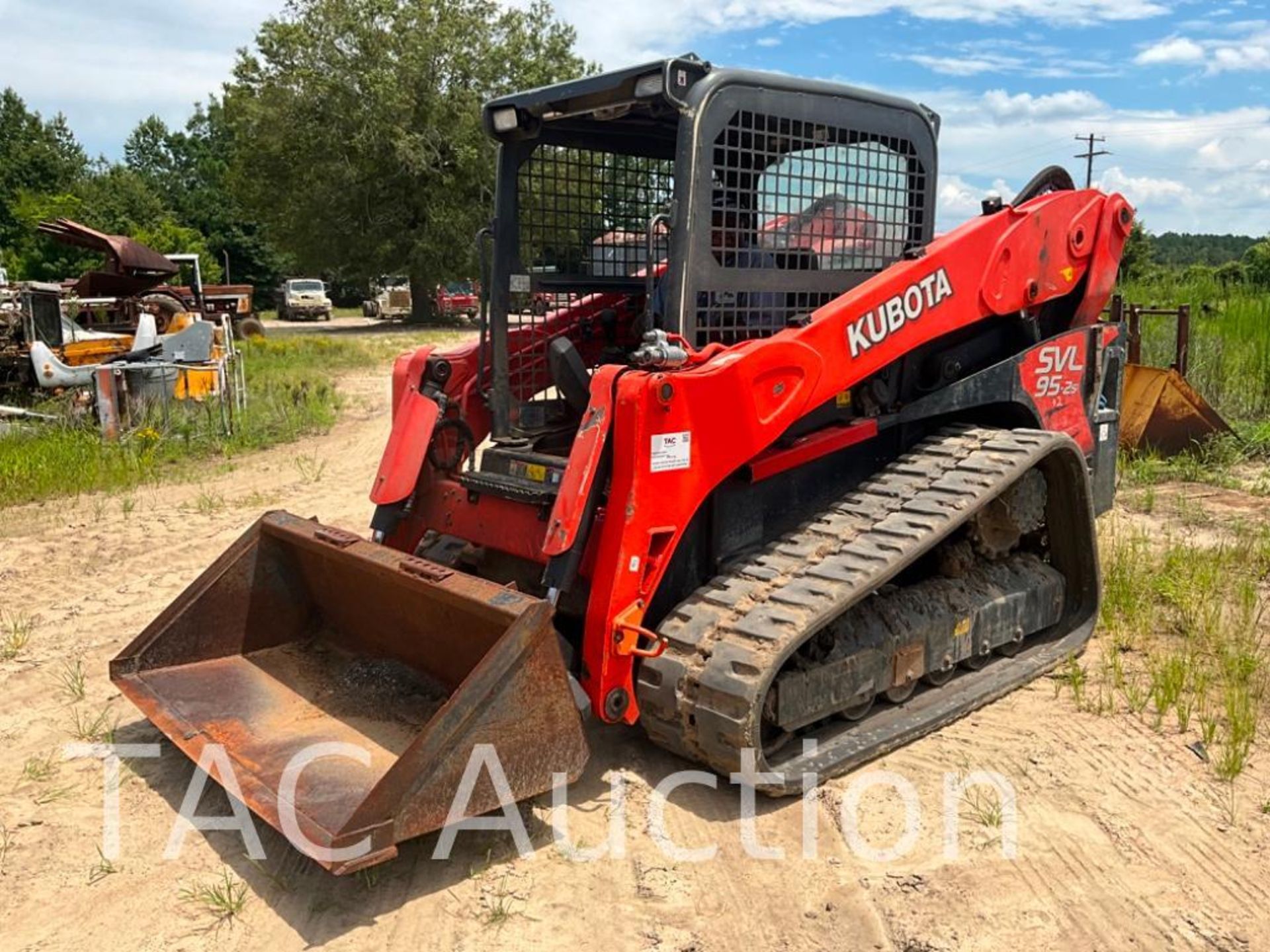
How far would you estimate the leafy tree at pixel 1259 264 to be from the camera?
45.8ft

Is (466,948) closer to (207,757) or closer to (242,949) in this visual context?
(242,949)

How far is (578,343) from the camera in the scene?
512 cm

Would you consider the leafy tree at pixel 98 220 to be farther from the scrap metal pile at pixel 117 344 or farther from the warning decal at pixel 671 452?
the warning decal at pixel 671 452

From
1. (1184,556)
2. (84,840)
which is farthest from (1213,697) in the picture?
(84,840)

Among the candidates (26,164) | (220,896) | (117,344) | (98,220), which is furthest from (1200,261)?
(26,164)

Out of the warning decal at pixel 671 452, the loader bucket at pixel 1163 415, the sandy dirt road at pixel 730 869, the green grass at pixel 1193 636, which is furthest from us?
the loader bucket at pixel 1163 415

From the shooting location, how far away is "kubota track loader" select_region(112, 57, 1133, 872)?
3.51 metres

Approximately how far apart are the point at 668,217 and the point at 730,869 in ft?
6.91

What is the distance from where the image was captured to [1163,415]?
349 inches

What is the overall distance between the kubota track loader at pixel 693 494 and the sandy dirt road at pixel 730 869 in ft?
0.74

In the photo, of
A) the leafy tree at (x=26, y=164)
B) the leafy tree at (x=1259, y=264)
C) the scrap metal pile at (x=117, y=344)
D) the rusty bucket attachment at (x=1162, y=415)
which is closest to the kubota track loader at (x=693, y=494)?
the rusty bucket attachment at (x=1162, y=415)

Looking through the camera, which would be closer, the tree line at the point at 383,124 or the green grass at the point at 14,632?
the green grass at the point at 14,632

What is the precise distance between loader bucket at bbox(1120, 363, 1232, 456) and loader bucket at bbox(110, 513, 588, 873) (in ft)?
21.9

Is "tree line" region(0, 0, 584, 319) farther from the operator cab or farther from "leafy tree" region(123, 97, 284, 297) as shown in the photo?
the operator cab
